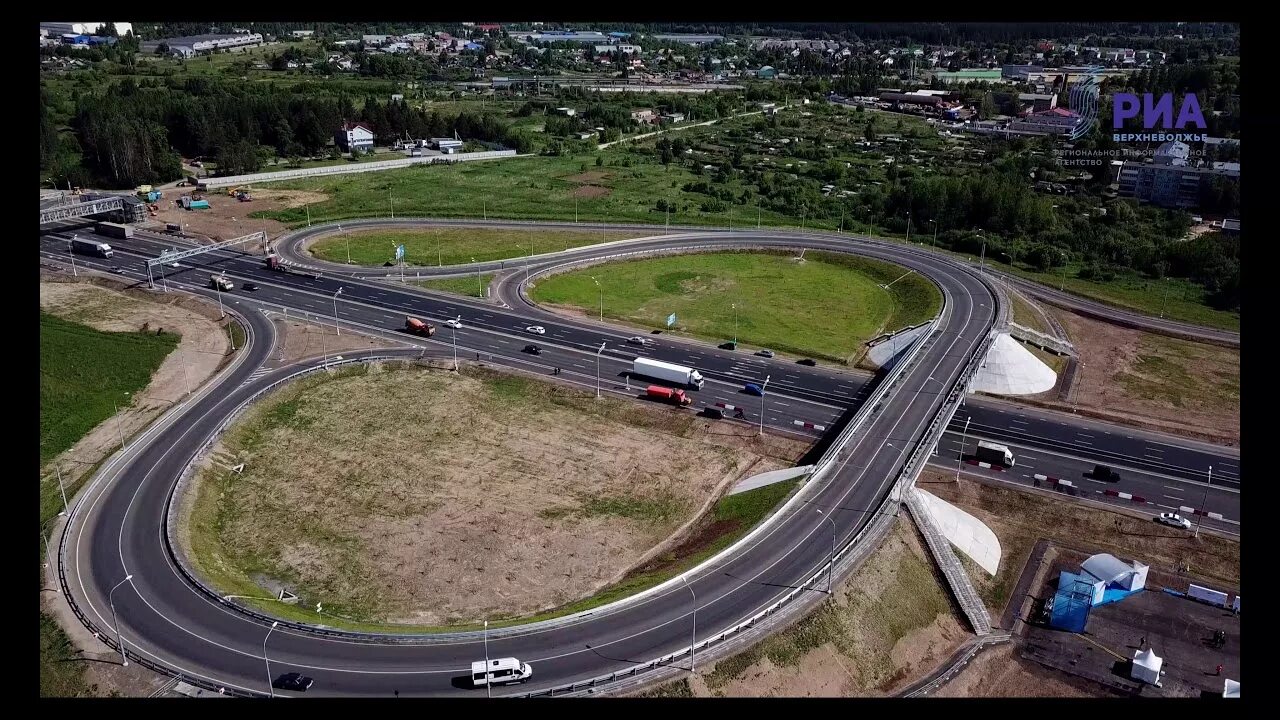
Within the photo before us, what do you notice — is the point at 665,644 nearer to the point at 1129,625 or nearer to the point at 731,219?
the point at 1129,625

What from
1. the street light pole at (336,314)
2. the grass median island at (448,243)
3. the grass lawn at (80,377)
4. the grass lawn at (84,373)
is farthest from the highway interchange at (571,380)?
Result: the grass lawn at (84,373)

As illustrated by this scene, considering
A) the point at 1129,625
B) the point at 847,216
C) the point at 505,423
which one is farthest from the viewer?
the point at 847,216

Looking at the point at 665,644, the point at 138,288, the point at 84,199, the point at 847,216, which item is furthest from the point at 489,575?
the point at 84,199

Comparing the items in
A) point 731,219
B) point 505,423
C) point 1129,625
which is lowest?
point 1129,625

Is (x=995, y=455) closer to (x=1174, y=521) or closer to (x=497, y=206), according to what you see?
(x=1174, y=521)

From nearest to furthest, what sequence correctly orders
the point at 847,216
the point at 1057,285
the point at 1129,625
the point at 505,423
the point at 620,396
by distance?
the point at 1129,625 → the point at 505,423 → the point at 620,396 → the point at 1057,285 → the point at 847,216

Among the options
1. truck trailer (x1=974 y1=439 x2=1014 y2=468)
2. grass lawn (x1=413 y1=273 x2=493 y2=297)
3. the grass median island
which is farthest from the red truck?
the grass median island

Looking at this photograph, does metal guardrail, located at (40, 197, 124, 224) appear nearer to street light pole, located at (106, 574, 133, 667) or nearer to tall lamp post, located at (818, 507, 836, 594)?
street light pole, located at (106, 574, 133, 667)
